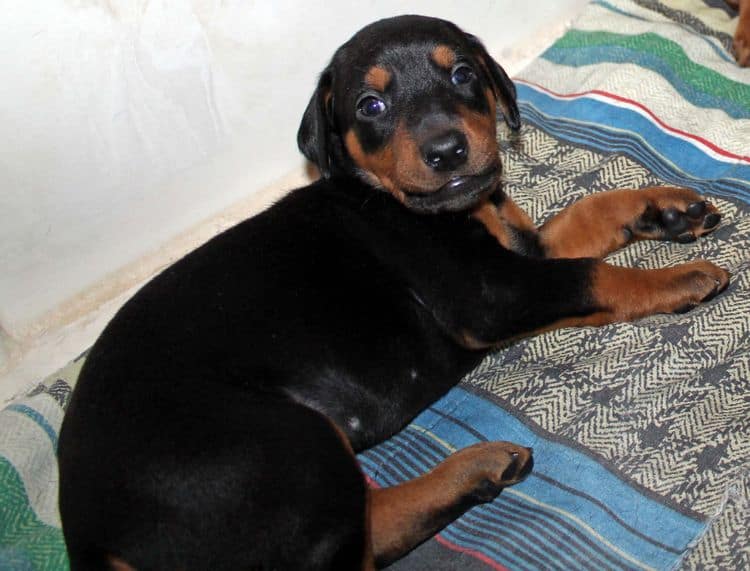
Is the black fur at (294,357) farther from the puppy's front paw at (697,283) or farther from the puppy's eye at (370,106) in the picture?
the puppy's front paw at (697,283)

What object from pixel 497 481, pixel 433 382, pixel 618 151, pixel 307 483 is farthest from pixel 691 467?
pixel 618 151

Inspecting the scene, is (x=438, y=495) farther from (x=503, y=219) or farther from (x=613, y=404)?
(x=503, y=219)

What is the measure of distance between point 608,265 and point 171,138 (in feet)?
7.41

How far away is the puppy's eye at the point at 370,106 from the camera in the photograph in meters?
3.29

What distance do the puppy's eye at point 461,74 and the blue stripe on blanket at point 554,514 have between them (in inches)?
48.5

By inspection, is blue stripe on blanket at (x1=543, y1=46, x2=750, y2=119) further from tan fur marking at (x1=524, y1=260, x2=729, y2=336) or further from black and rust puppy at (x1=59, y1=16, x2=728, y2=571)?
tan fur marking at (x1=524, y1=260, x2=729, y2=336)

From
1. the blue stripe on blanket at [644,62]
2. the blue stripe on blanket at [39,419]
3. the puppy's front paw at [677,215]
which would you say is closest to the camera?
the puppy's front paw at [677,215]

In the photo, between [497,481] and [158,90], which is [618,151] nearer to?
[497,481]

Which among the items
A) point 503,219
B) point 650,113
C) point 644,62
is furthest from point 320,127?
point 644,62

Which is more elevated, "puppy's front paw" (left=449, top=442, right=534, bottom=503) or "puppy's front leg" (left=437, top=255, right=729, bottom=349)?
"puppy's front leg" (left=437, top=255, right=729, bottom=349)

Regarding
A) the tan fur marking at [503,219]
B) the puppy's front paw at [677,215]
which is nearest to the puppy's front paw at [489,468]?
the tan fur marking at [503,219]

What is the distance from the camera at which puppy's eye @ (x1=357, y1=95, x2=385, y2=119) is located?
3287 millimetres

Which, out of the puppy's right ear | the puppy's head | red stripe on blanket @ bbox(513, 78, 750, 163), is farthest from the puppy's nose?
red stripe on blanket @ bbox(513, 78, 750, 163)

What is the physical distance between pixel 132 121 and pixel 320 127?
1.28m
